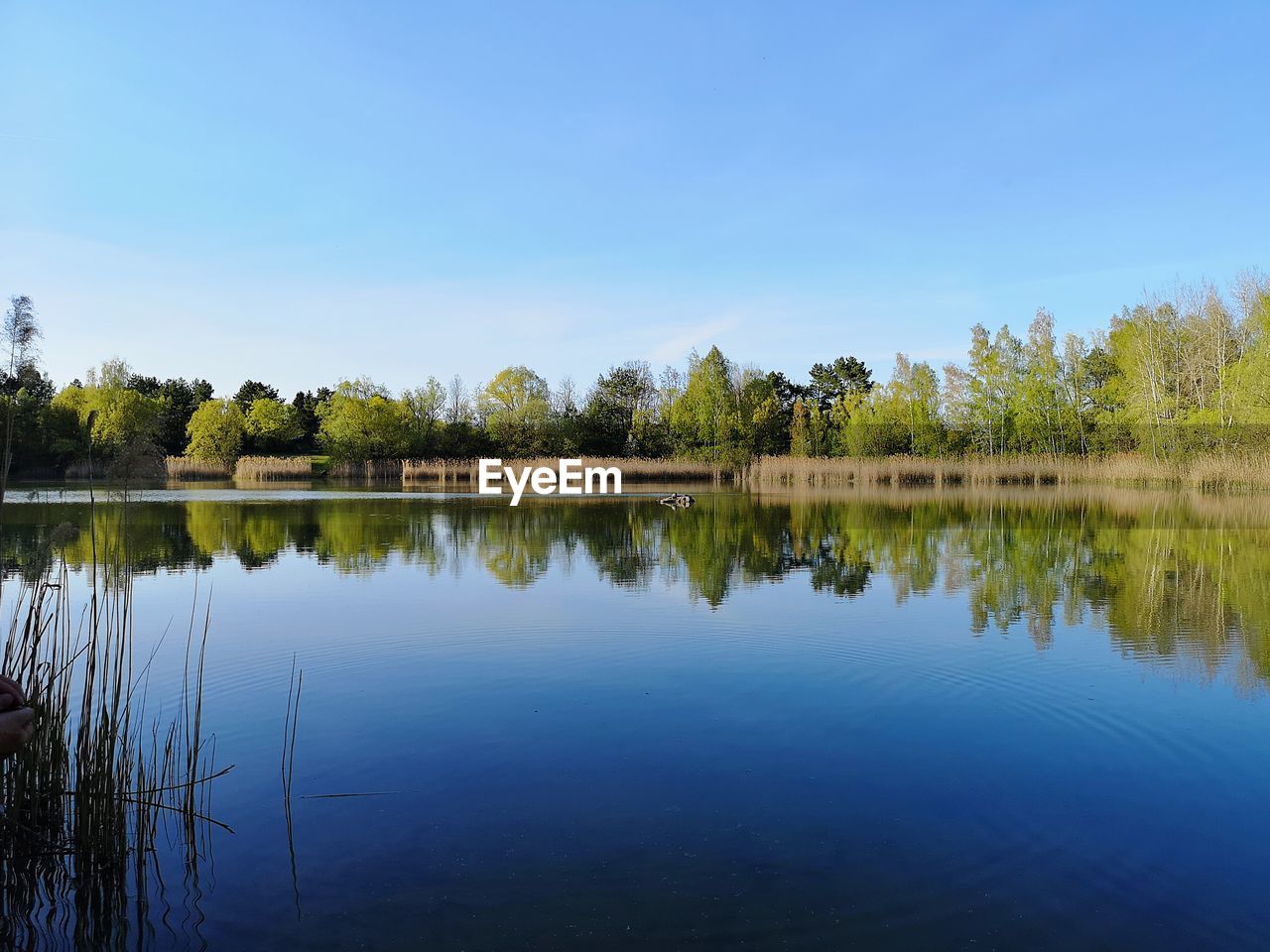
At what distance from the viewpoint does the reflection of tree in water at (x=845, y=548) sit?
835 cm

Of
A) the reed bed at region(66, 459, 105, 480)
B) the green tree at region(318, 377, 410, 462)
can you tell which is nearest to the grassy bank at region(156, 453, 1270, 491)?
the green tree at region(318, 377, 410, 462)

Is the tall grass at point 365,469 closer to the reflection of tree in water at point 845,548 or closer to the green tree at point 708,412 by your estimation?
the green tree at point 708,412

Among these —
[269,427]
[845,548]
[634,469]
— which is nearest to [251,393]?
[269,427]

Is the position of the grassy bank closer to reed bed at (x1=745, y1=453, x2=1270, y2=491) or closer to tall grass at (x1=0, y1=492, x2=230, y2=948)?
reed bed at (x1=745, y1=453, x2=1270, y2=491)

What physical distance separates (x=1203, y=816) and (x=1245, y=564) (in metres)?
9.45

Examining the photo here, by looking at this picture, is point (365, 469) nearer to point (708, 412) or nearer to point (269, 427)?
point (269, 427)

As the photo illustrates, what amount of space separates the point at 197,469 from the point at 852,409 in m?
34.1

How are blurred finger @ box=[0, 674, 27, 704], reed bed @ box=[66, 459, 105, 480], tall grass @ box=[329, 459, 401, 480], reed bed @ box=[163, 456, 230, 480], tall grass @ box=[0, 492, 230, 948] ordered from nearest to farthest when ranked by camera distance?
blurred finger @ box=[0, 674, 27, 704]
tall grass @ box=[0, 492, 230, 948]
reed bed @ box=[66, 459, 105, 480]
reed bed @ box=[163, 456, 230, 480]
tall grass @ box=[329, 459, 401, 480]

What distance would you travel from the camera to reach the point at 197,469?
44.3 m

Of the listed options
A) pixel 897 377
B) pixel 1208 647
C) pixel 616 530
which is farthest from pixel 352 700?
pixel 897 377

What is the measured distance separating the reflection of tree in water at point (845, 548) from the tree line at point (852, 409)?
1329 centimetres

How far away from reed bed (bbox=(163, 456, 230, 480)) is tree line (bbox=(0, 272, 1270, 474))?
3.02 metres

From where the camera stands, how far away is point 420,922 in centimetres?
299

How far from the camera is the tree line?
3522cm
